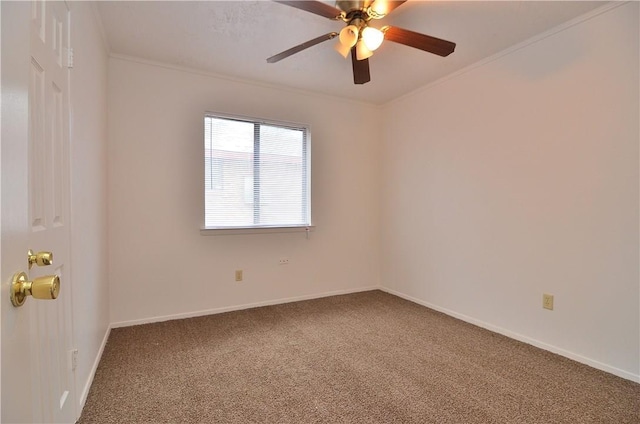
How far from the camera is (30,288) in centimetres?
67

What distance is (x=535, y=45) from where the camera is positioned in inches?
96.6

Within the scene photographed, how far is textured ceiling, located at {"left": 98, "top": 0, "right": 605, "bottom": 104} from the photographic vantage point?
6.87 ft

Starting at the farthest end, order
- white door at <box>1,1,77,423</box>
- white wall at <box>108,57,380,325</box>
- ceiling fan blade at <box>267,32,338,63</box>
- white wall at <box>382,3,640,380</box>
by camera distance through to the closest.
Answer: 1. white wall at <box>108,57,380,325</box>
2. white wall at <box>382,3,640,380</box>
3. ceiling fan blade at <box>267,32,338,63</box>
4. white door at <box>1,1,77,423</box>

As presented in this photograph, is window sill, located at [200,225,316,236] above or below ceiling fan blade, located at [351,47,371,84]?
below

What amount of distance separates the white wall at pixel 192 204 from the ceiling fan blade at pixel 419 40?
1816 millimetres

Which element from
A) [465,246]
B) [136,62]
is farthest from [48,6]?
[465,246]

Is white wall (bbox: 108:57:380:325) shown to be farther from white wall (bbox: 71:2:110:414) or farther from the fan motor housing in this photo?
the fan motor housing

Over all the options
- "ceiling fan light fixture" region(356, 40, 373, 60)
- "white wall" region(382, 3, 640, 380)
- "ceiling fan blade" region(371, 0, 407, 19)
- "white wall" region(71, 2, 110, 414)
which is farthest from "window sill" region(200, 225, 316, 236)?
"ceiling fan blade" region(371, 0, 407, 19)

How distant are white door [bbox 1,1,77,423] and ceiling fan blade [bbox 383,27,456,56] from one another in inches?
63.7

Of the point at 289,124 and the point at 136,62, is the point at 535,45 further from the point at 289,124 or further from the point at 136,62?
the point at 136,62

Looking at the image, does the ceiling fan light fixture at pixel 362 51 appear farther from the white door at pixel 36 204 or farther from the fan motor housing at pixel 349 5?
the white door at pixel 36 204

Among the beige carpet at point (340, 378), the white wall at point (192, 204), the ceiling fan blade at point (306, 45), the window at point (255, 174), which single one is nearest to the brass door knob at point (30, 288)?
the beige carpet at point (340, 378)

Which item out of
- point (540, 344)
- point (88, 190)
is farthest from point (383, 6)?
point (540, 344)

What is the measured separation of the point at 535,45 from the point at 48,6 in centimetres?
299
